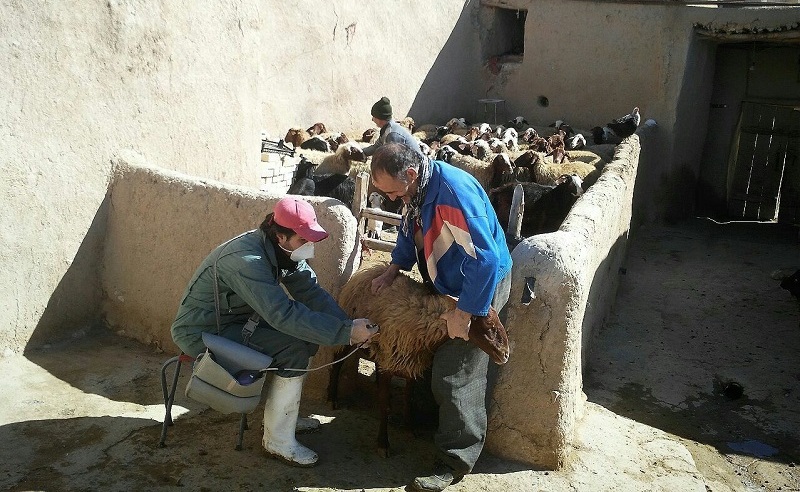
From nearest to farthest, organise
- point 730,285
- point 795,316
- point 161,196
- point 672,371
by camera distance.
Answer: point 161,196
point 672,371
point 795,316
point 730,285

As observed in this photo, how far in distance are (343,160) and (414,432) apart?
5.45 meters

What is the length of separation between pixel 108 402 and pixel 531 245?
274cm

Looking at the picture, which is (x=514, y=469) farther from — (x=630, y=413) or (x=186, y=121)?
(x=186, y=121)

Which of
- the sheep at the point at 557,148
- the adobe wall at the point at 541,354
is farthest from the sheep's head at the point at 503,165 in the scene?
A: the adobe wall at the point at 541,354

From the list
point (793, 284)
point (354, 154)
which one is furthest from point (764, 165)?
point (354, 154)

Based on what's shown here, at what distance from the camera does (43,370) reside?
513 centimetres

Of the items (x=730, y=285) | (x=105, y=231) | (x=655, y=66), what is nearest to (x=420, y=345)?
(x=105, y=231)

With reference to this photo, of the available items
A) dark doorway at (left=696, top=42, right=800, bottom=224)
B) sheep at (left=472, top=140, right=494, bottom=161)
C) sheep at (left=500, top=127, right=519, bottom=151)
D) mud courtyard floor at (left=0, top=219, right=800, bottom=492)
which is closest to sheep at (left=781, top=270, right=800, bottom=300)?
mud courtyard floor at (left=0, top=219, right=800, bottom=492)

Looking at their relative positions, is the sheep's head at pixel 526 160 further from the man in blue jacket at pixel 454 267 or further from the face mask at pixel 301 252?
the face mask at pixel 301 252

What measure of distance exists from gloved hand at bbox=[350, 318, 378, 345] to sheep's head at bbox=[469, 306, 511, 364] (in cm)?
52

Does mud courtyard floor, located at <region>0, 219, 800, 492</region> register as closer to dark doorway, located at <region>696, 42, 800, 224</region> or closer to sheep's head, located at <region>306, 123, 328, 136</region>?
sheep's head, located at <region>306, 123, 328, 136</region>

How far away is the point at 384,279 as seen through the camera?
4484 millimetres

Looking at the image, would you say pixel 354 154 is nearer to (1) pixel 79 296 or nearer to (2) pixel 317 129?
(2) pixel 317 129

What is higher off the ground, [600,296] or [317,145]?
[317,145]
